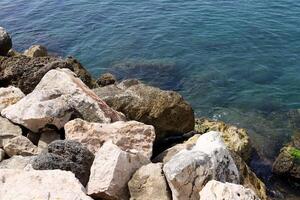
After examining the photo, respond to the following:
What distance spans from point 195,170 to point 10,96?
6362mm

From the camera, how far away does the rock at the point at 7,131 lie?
35.2 feet

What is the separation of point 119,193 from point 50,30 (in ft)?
75.4

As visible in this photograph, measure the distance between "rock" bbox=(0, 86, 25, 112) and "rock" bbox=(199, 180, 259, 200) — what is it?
6674 millimetres

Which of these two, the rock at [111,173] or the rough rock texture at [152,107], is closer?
the rock at [111,173]

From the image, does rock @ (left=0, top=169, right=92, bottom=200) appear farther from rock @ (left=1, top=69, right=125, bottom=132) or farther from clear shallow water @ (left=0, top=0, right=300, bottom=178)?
clear shallow water @ (left=0, top=0, right=300, bottom=178)

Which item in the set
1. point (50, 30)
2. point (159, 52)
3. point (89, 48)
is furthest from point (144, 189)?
A: point (50, 30)

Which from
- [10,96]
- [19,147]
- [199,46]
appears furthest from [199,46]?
[19,147]

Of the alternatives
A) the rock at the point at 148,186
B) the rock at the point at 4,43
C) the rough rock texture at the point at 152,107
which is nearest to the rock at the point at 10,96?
the rough rock texture at the point at 152,107

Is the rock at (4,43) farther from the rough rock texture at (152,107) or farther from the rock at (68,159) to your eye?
the rock at (68,159)

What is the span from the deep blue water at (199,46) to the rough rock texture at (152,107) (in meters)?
5.38

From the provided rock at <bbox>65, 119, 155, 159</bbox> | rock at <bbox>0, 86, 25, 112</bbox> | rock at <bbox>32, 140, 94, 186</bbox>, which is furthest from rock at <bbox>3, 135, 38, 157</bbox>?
rock at <bbox>0, 86, 25, 112</bbox>

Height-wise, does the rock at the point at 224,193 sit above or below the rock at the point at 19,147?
above

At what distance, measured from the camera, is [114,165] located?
8.45 meters

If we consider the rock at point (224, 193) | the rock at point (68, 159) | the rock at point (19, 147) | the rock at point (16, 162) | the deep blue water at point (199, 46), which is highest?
the rock at point (224, 193)
